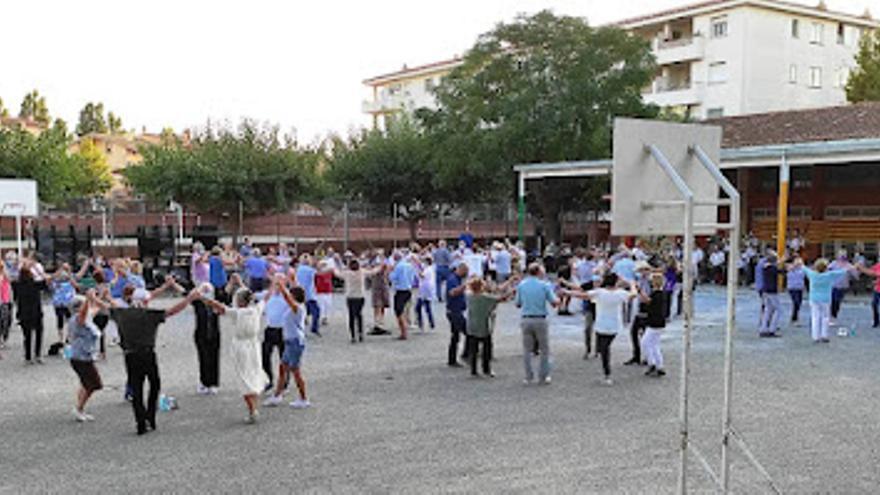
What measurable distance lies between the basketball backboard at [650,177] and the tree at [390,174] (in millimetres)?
31585

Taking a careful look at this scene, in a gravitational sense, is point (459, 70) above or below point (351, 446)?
above

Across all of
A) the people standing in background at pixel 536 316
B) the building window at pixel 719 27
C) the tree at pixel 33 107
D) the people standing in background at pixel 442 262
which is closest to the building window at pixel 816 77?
the building window at pixel 719 27

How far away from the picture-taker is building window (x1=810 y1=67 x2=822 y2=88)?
50281mm

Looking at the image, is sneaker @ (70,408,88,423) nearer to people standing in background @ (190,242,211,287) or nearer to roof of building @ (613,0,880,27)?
people standing in background @ (190,242,211,287)

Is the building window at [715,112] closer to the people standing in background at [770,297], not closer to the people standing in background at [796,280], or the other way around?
the people standing in background at [796,280]

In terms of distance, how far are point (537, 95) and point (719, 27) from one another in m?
22.9

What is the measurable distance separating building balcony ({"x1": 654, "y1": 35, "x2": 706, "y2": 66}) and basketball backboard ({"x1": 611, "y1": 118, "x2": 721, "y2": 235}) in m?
44.1

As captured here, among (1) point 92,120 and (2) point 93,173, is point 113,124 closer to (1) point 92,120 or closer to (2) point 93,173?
(1) point 92,120

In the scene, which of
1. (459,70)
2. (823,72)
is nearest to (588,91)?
(459,70)

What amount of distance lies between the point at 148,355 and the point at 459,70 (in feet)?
82.2

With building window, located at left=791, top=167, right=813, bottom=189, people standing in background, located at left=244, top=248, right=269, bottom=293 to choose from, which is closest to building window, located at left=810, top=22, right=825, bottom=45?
building window, located at left=791, top=167, right=813, bottom=189

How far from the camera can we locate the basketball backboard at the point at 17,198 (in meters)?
25.9

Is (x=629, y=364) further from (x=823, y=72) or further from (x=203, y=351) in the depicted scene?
(x=823, y=72)

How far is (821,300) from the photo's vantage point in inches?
564
